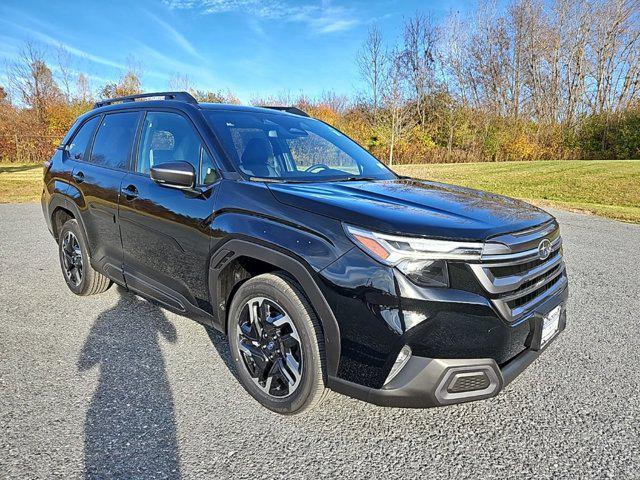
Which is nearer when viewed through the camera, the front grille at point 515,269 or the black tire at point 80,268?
the front grille at point 515,269

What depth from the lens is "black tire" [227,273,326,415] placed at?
2242 mm

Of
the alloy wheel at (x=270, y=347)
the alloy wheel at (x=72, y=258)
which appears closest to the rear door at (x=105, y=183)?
the alloy wheel at (x=72, y=258)

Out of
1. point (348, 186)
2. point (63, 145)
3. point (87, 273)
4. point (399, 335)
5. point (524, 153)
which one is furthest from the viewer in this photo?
point (524, 153)

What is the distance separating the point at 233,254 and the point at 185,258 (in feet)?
1.73

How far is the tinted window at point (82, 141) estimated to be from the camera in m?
4.18

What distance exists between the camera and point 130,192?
3.31 meters

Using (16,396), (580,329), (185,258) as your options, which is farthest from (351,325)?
(580,329)

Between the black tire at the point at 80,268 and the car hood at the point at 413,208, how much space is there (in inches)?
97.4

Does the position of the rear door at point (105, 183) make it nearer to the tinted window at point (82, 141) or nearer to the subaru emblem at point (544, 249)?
the tinted window at point (82, 141)

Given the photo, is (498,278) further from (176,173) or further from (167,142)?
(167,142)

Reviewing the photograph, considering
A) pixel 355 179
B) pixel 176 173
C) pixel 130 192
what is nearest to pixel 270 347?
pixel 176 173

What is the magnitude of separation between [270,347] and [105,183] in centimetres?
216

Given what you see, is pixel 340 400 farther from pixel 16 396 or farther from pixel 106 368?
pixel 16 396

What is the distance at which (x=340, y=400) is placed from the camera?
2.64 metres
